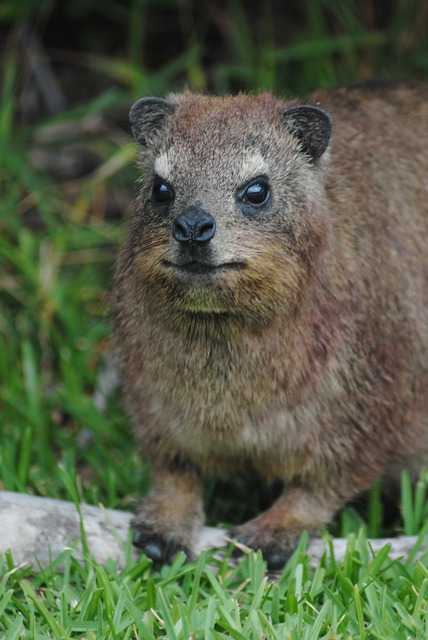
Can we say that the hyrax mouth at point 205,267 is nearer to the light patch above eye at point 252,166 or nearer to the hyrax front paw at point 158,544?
the light patch above eye at point 252,166

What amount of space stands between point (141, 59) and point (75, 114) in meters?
1.01

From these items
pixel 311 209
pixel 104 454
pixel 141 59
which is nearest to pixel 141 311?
pixel 311 209

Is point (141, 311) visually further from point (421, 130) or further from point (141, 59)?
point (141, 59)

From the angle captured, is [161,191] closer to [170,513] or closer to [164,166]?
[164,166]

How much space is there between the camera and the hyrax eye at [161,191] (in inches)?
176

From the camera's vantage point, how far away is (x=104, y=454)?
228 inches

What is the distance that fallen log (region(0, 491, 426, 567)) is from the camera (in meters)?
4.57

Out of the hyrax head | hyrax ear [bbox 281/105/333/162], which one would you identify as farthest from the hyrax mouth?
hyrax ear [bbox 281/105/333/162]

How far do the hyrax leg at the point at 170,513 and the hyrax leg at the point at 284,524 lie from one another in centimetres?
22

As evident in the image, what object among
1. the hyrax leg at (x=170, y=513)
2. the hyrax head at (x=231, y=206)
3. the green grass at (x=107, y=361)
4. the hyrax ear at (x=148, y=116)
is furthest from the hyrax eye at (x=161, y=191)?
the hyrax leg at (x=170, y=513)

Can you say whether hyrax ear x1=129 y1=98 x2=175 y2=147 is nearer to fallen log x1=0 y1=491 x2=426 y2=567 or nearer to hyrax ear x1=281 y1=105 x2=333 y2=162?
hyrax ear x1=281 y1=105 x2=333 y2=162

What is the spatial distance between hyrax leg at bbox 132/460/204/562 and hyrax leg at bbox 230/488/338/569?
0.72ft

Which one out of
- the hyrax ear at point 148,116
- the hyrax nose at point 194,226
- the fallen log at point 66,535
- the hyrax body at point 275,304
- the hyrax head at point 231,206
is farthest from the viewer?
the hyrax ear at point 148,116

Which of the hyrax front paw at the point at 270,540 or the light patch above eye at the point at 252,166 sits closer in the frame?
the light patch above eye at the point at 252,166
